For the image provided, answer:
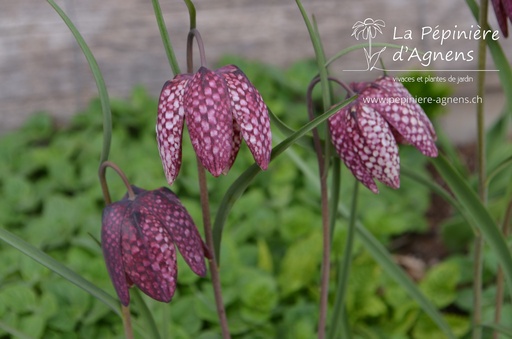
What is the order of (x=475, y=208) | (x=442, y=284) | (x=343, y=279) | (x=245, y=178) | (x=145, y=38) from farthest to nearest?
(x=145, y=38) → (x=442, y=284) → (x=343, y=279) → (x=475, y=208) → (x=245, y=178)

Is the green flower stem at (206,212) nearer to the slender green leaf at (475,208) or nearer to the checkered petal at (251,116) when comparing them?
the checkered petal at (251,116)

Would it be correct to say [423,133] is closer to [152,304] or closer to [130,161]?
[152,304]

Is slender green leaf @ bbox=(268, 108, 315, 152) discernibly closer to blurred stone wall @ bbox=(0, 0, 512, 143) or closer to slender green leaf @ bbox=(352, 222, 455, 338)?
slender green leaf @ bbox=(352, 222, 455, 338)

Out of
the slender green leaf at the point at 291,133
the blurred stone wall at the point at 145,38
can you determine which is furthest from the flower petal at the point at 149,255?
the blurred stone wall at the point at 145,38

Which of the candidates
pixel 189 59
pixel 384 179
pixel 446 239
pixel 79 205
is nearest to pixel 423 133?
pixel 384 179

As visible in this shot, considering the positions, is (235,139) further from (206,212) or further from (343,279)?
(343,279)

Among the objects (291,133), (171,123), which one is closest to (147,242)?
(171,123)

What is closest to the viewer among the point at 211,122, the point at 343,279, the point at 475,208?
the point at 211,122
